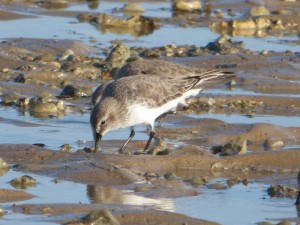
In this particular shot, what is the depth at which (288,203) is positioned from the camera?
7.82 m

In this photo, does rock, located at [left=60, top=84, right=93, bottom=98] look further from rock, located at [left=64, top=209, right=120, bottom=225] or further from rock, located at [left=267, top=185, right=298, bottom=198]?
rock, located at [left=64, top=209, right=120, bottom=225]

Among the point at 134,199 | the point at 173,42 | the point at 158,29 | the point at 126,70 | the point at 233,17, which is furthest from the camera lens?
the point at 233,17

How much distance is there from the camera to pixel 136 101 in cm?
994

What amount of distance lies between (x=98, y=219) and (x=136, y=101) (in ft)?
11.0

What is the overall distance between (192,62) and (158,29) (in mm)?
3758

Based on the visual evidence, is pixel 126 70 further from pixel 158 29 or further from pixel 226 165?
pixel 158 29

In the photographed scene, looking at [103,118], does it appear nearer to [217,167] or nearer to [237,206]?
[217,167]

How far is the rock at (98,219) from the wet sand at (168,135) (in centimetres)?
21

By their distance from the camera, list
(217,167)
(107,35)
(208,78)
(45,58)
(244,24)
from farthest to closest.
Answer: (244,24)
(107,35)
(45,58)
(208,78)
(217,167)

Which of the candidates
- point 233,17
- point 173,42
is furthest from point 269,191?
point 233,17

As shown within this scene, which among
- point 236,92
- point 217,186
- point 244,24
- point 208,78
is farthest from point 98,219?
point 244,24

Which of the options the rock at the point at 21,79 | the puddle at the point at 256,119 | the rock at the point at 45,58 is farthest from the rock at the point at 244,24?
the puddle at the point at 256,119

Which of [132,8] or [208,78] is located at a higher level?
[208,78]

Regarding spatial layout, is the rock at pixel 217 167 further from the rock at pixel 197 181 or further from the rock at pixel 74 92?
the rock at pixel 74 92
